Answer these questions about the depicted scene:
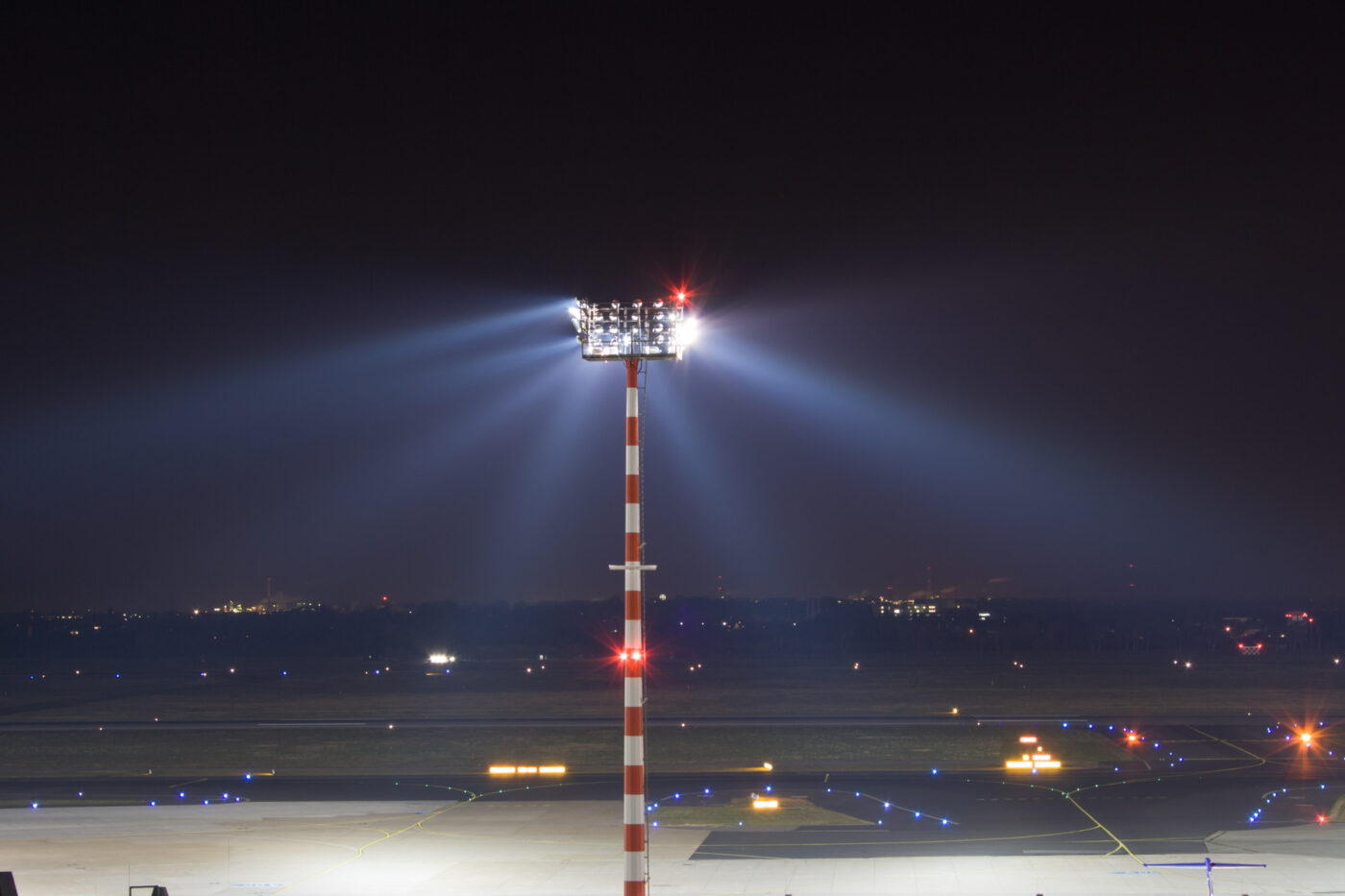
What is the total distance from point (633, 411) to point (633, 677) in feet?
13.7

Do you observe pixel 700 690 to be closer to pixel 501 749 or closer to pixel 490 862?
pixel 501 749

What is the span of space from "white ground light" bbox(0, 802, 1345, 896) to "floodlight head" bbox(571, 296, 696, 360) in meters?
14.9

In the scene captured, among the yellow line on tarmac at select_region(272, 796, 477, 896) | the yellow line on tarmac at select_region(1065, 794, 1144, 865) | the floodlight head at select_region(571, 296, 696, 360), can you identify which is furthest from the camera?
the yellow line on tarmac at select_region(1065, 794, 1144, 865)

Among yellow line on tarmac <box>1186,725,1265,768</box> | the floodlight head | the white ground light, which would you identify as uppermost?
the floodlight head

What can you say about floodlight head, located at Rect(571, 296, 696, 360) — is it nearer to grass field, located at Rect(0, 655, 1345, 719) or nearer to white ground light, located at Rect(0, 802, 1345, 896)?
white ground light, located at Rect(0, 802, 1345, 896)

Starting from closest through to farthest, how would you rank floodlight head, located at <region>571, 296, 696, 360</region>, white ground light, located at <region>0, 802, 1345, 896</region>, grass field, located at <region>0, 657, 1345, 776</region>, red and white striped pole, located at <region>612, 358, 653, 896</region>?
red and white striped pole, located at <region>612, 358, 653, 896</region> < floodlight head, located at <region>571, 296, 696, 360</region> < white ground light, located at <region>0, 802, 1345, 896</region> < grass field, located at <region>0, 657, 1345, 776</region>

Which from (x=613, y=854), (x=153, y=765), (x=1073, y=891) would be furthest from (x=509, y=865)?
(x=153, y=765)

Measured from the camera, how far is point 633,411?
66.1 ft

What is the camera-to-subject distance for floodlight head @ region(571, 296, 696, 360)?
20.0 meters

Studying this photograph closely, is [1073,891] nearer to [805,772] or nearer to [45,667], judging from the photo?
[805,772]

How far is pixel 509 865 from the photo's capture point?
33281mm

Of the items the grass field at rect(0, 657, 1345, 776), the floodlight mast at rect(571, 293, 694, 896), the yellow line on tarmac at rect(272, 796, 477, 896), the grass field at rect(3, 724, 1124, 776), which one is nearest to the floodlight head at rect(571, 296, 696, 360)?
the floodlight mast at rect(571, 293, 694, 896)

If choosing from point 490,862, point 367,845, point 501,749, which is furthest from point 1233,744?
point 367,845

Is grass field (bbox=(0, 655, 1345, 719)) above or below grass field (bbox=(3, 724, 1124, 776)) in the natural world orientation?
above
